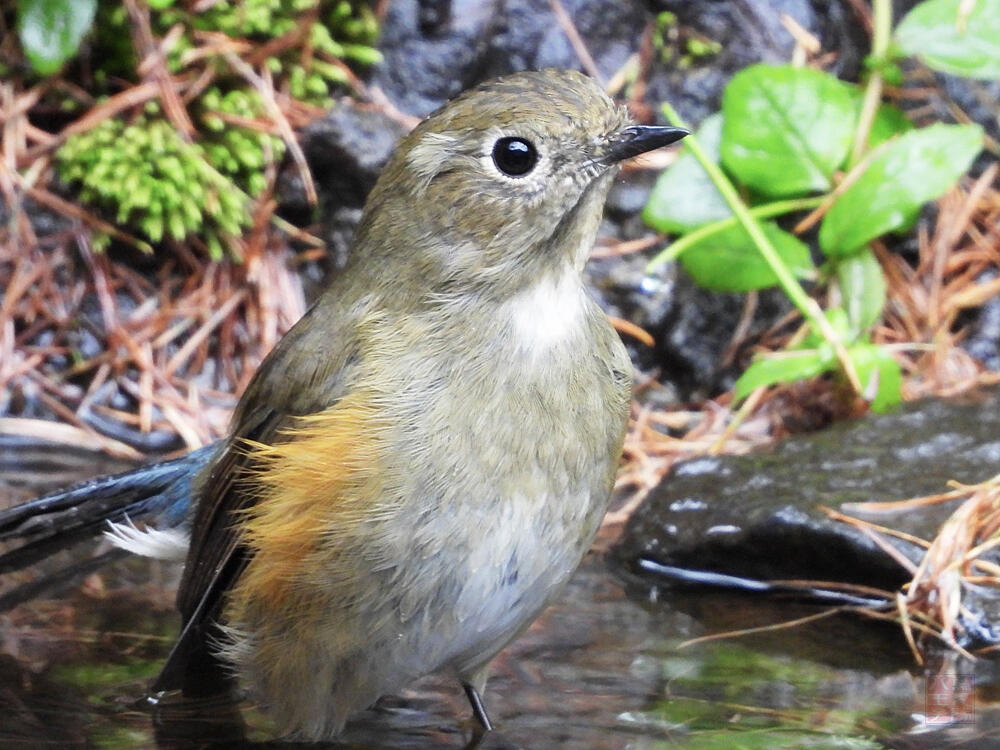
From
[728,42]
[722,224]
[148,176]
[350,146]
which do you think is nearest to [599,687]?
[722,224]

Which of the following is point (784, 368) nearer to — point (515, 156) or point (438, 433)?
point (515, 156)

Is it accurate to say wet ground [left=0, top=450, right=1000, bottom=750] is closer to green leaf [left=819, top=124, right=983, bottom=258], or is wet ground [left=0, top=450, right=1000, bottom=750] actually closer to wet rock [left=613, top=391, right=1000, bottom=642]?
wet rock [left=613, top=391, right=1000, bottom=642]

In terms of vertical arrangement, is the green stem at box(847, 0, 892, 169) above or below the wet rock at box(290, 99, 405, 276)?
above

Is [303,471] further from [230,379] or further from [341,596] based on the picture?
[230,379]

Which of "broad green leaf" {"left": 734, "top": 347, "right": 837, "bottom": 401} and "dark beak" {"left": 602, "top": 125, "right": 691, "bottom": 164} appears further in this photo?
"broad green leaf" {"left": 734, "top": 347, "right": 837, "bottom": 401}

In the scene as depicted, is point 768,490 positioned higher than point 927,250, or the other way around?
point 927,250

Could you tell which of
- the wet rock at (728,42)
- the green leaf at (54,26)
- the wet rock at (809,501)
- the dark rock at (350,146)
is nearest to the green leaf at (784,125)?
the wet rock at (728,42)

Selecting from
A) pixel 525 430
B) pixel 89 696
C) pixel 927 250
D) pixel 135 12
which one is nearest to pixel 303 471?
pixel 525 430

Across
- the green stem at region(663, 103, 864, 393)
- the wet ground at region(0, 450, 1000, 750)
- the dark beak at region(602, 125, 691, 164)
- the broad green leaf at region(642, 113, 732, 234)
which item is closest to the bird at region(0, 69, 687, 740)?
the dark beak at region(602, 125, 691, 164)
